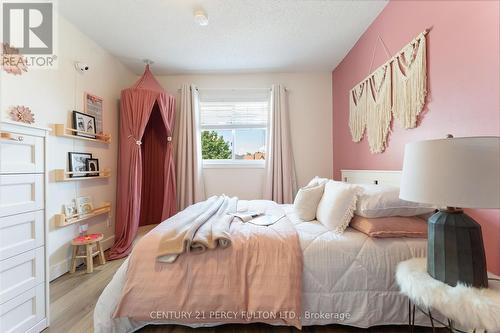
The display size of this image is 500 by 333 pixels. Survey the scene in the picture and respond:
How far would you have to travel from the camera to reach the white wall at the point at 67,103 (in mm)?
1904

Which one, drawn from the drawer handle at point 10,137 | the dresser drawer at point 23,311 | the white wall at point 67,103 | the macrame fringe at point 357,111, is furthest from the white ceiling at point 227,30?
the dresser drawer at point 23,311

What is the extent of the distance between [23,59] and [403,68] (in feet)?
10.0

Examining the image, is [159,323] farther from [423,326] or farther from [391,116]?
[391,116]

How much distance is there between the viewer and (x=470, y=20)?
1.23 metres

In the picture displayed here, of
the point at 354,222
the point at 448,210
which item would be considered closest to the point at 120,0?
the point at 354,222

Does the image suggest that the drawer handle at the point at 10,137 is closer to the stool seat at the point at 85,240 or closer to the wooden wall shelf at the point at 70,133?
the wooden wall shelf at the point at 70,133

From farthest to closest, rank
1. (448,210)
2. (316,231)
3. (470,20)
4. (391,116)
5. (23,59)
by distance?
(391,116) < (23,59) < (316,231) < (470,20) < (448,210)

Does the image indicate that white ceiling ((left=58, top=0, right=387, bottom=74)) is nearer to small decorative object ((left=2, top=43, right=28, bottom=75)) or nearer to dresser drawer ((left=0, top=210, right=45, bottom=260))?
small decorative object ((left=2, top=43, right=28, bottom=75))

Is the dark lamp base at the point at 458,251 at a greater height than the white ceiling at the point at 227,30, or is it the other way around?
the white ceiling at the point at 227,30

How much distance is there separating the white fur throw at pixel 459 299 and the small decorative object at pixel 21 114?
2768 millimetres

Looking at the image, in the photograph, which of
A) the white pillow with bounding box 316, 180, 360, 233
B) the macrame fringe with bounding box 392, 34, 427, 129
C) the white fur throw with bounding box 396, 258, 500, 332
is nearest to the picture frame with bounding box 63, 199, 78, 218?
the white pillow with bounding box 316, 180, 360, 233

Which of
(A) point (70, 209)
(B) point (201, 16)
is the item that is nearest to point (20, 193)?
(A) point (70, 209)

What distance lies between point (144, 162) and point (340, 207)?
2828mm

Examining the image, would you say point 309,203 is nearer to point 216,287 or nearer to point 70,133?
point 216,287
